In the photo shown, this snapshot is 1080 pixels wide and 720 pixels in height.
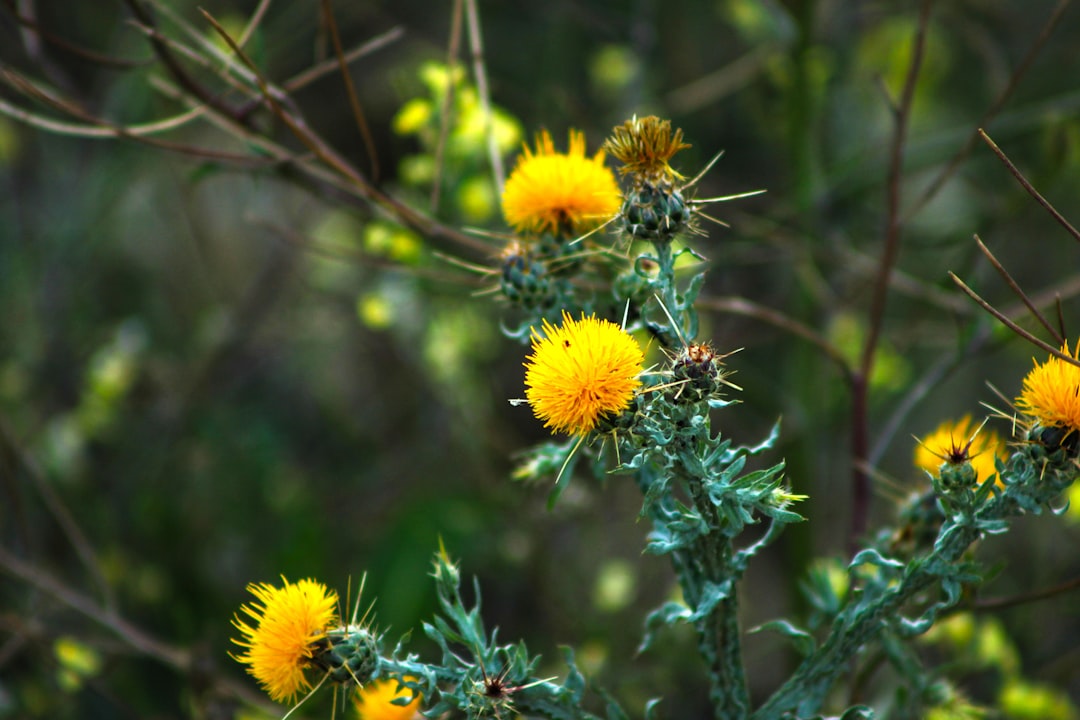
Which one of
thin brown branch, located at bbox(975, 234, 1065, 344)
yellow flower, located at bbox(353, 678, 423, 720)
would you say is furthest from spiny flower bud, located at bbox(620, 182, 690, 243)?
yellow flower, located at bbox(353, 678, 423, 720)

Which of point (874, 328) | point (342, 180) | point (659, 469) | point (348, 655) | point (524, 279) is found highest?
point (342, 180)

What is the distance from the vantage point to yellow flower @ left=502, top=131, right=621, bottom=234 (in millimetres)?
945

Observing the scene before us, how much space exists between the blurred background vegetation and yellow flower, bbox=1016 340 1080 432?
477 mm

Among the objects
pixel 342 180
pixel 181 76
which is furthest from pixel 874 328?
pixel 181 76

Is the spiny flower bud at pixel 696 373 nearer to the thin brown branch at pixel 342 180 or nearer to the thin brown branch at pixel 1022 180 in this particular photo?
the thin brown branch at pixel 1022 180

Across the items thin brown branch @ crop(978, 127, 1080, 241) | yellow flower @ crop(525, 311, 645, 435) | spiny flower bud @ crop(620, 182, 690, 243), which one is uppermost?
spiny flower bud @ crop(620, 182, 690, 243)

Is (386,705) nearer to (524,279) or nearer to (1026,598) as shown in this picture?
(524,279)

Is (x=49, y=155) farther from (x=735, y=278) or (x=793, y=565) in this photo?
(x=793, y=565)

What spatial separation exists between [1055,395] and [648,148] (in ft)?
1.35

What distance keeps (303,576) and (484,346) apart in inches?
27.7

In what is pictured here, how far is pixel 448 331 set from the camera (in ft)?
6.84

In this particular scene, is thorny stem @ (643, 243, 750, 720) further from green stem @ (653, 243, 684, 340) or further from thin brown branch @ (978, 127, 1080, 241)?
thin brown branch @ (978, 127, 1080, 241)

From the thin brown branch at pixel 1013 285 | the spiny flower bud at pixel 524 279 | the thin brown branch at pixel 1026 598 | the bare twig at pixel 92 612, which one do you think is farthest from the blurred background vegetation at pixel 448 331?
the thin brown branch at pixel 1013 285

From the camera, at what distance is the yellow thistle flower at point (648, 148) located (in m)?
0.84
